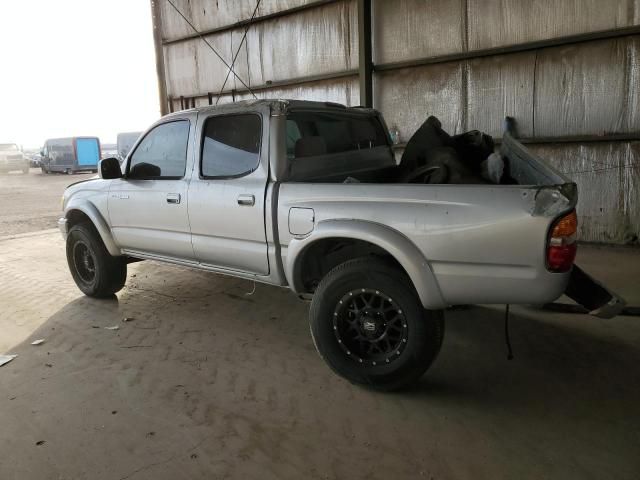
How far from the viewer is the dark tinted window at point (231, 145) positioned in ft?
12.3

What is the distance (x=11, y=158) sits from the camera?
89.6ft

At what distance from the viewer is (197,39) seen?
455 inches

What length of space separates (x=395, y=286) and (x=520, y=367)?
1216 mm

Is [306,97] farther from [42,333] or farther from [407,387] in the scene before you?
[407,387]

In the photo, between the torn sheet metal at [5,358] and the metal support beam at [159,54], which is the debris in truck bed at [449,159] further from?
the metal support beam at [159,54]

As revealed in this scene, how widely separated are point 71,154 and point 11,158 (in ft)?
13.9

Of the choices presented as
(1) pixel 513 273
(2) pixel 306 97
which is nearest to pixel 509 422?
(1) pixel 513 273

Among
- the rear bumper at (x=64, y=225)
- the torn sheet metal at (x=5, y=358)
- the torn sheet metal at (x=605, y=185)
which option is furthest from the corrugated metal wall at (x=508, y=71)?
the torn sheet metal at (x=5, y=358)

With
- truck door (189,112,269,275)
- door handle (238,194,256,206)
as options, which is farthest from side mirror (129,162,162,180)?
door handle (238,194,256,206)

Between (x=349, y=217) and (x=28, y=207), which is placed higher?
(x=349, y=217)

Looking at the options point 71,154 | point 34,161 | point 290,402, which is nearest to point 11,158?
point 71,154

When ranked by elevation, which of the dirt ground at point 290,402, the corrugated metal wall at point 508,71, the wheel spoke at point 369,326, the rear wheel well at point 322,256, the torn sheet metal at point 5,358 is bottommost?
the dirt ground at point 290,402

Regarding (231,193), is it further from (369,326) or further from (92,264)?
(92,264)

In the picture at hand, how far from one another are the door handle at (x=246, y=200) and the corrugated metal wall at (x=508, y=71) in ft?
17.1
